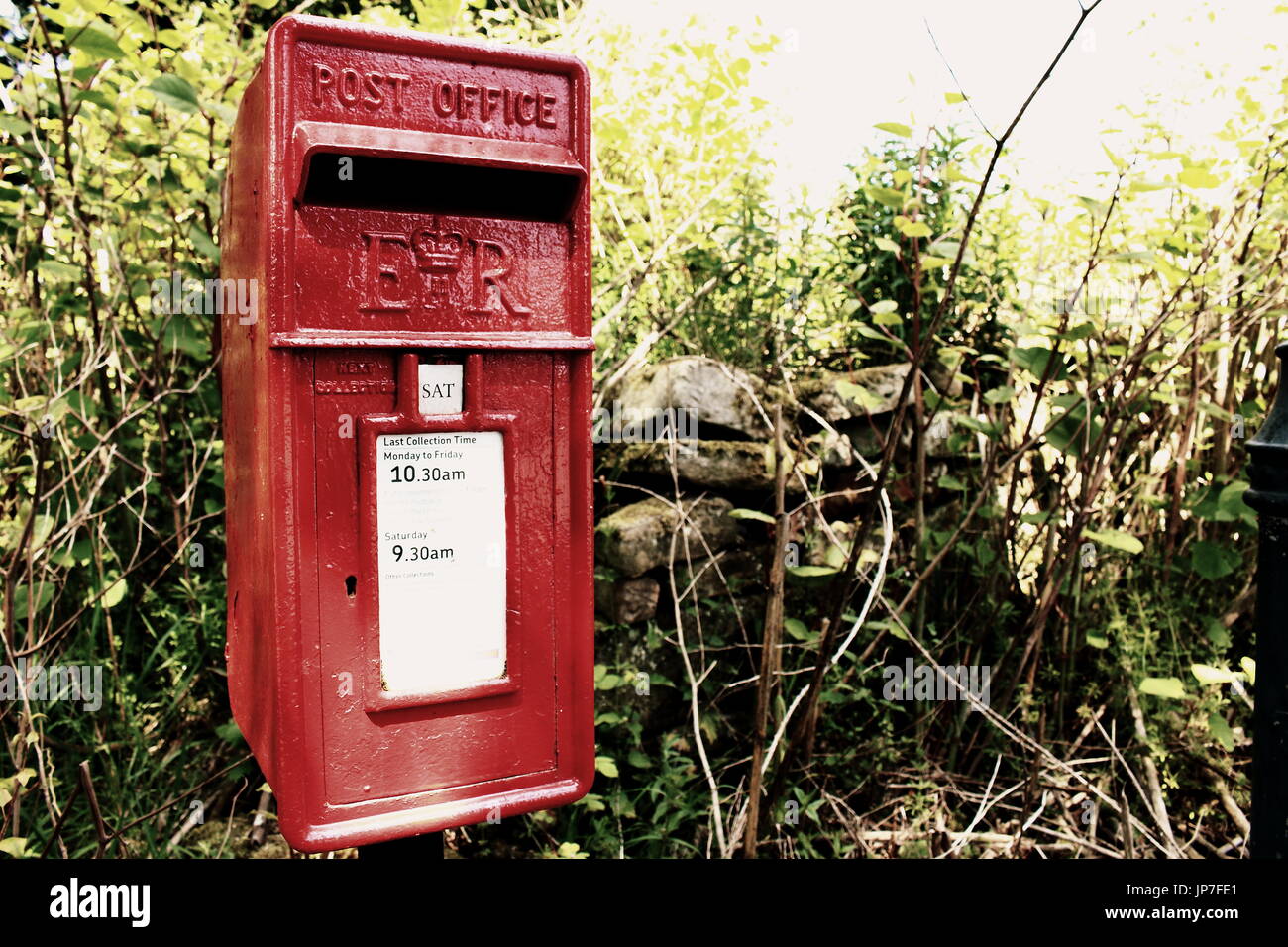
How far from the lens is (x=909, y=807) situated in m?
2.98

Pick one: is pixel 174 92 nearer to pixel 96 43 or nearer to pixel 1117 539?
pixel 96 43

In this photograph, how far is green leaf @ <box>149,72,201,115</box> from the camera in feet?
7.93

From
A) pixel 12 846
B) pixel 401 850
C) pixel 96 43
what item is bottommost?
pixel 12 846

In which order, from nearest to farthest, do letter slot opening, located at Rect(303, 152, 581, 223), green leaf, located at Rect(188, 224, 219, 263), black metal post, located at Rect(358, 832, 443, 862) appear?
letter slot opening, located at Rect(303, 152, 581, 223) → black metal post, located at Rect(358, 832, 443, 862) → green leaf, located at Rect(188, 224, 219, 263)

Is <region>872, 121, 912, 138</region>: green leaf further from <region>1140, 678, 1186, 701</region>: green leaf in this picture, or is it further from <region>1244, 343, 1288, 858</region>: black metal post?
<region>1140, 678, 1186, 701</region>: green leaf

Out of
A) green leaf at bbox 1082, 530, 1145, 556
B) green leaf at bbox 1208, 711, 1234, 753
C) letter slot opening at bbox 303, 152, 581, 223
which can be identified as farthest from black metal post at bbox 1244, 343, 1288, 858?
letter slot opening at bbox 303, 152, 581, 223

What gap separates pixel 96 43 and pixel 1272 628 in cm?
291

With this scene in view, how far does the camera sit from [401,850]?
6.18 feet

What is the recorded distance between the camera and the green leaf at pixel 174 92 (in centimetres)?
242

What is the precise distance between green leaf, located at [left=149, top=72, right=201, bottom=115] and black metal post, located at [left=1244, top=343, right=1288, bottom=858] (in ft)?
8.44

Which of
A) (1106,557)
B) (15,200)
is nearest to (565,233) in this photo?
(15,200)

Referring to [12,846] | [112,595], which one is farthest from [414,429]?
[112,595]

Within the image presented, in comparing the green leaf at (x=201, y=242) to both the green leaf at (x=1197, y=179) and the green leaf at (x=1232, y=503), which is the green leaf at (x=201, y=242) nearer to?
the green leaf at (x=1197, y=179)

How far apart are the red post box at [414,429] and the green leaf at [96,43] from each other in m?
0.70
